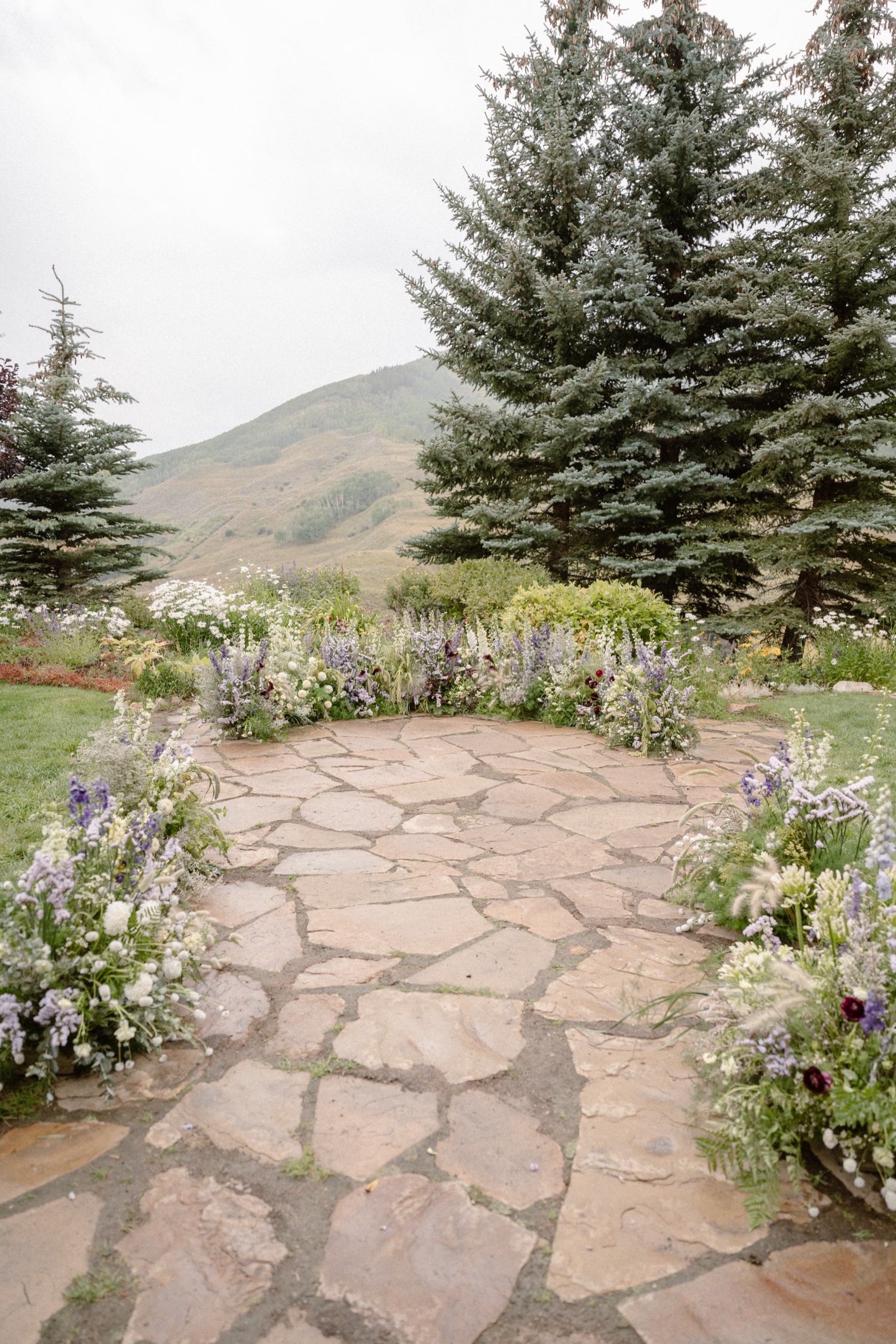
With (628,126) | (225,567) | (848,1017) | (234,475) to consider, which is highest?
(234,475)

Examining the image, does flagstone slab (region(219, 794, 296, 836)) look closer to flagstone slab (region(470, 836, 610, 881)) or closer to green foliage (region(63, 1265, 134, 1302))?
flagstone slab (region(470, 836, 610, 881))

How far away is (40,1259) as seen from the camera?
144 cm

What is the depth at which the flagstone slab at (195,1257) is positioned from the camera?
133cm

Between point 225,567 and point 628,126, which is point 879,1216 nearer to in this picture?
point 628,126

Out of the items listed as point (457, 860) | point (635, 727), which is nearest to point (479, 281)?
point (635, 727)

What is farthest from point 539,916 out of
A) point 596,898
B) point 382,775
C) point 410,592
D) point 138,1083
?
point 410,592

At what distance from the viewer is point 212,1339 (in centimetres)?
130

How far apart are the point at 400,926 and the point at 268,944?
495 millimetres

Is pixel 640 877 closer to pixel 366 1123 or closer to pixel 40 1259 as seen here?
pixel 366 1123

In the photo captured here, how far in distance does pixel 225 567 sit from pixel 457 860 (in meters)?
39.8

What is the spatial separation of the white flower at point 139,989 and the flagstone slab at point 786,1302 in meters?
1.32

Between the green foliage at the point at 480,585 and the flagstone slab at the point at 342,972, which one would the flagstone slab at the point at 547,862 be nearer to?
the flagstone slab at the point at 342,972

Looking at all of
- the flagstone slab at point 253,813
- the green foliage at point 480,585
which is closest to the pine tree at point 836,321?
the green foliage at point 480,585

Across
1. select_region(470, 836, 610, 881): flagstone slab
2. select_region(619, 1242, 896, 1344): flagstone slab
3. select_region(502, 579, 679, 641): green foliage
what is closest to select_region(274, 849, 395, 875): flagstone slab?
select_region(470, 836, 610, 881): flagstone slab
